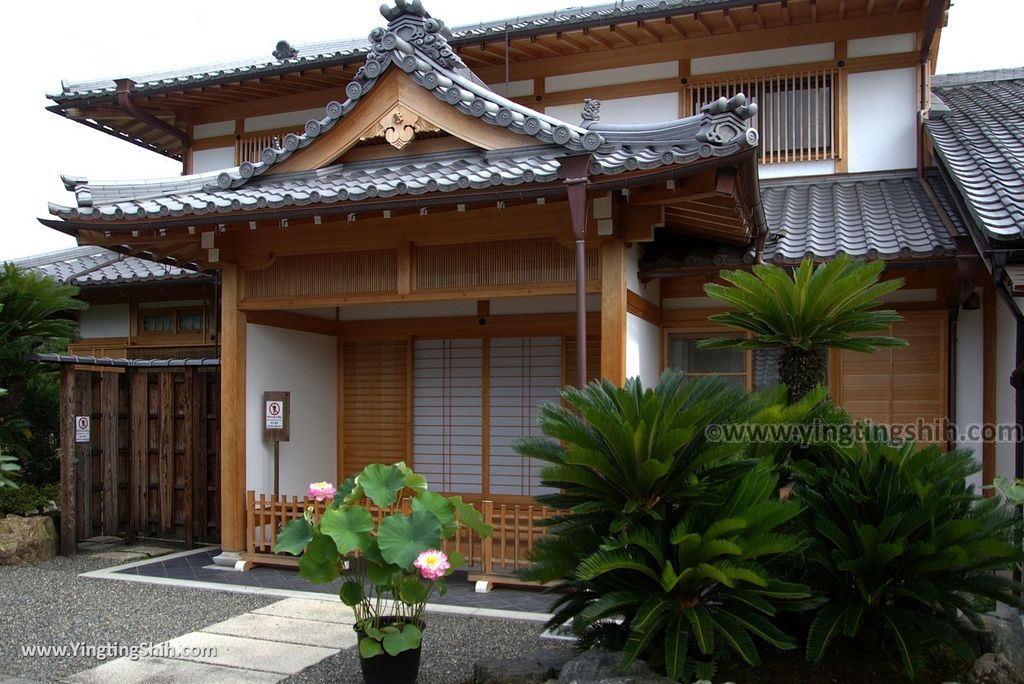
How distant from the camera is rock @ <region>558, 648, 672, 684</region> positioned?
445cm

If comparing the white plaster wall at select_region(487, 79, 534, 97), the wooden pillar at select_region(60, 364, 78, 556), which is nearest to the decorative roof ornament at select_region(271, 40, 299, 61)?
the white plaster wall at select_region(487, 79, 534, 97)

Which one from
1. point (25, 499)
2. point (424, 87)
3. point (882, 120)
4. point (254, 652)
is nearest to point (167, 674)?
point (254, 652)

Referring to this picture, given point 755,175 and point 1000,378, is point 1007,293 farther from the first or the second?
point 755,175

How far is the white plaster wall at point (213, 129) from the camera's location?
1330 centimetres

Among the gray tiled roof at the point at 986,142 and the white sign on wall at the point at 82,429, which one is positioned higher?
the gray tiled roof at the point at 986,142

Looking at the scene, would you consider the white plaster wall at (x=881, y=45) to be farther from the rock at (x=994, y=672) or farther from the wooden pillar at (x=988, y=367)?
the rock at (x=994, y=672)

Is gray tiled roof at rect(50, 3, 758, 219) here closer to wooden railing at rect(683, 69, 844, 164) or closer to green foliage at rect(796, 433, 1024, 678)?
green foliage at rect(796, 433, 1024, 678)

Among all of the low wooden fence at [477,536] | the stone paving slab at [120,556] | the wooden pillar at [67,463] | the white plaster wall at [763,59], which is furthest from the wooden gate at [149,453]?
the white plaster wall at [763,59]

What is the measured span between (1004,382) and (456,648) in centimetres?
597

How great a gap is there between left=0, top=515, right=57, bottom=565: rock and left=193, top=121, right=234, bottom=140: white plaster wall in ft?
21.2

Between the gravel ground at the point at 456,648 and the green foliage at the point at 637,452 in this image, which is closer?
the green foliage at the point at 637,452

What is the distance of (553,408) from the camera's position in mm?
5121

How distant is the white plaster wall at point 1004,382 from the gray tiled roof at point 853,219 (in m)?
0.98

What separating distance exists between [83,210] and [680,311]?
21.2 feet
